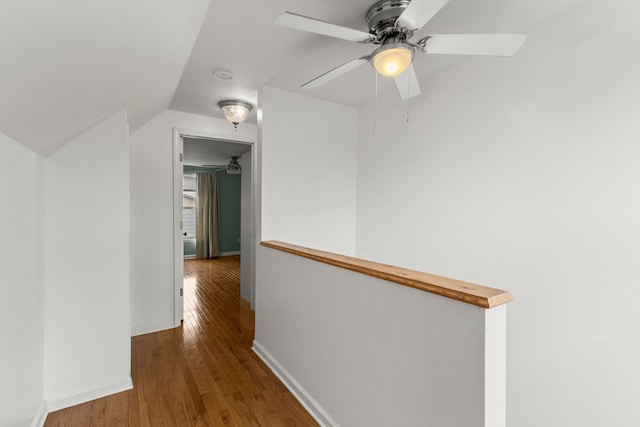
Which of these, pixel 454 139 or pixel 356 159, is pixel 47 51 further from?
pixel 356 159

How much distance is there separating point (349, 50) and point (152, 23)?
1.17 m

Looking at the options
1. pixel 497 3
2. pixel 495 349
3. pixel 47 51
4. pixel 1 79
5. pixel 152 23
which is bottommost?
pixel 495 349

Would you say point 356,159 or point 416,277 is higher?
point 356,159

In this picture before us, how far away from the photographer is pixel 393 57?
1.33 meters

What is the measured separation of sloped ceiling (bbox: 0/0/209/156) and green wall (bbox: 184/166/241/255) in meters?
5.73

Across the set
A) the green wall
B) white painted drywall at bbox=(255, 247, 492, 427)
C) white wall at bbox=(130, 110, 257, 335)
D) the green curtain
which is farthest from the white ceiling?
the green wall

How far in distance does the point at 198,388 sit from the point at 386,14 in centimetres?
252

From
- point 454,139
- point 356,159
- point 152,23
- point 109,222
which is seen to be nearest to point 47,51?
point 152,23

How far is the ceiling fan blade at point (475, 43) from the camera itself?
1.23 meters

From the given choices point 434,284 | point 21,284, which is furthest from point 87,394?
point 434,284

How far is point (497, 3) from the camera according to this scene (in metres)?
1.43

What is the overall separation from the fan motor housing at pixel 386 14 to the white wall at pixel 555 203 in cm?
86

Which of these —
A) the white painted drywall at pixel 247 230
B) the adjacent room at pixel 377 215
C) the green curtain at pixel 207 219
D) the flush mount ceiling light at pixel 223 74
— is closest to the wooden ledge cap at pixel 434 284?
the adjacent room at pixel 377 215

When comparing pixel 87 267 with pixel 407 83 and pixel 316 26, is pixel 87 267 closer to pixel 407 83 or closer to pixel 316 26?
pixel 316 26
